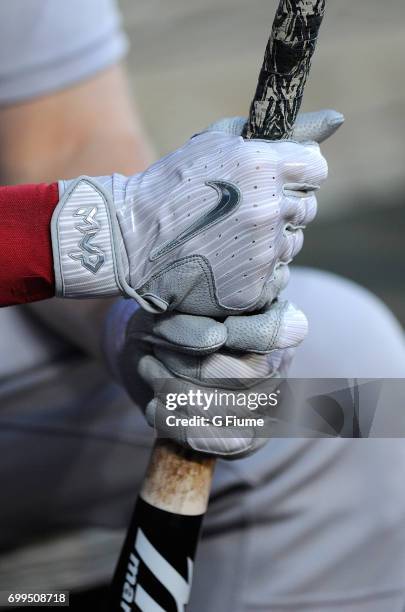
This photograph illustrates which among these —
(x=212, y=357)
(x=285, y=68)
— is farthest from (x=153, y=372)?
(x=285, y=68)

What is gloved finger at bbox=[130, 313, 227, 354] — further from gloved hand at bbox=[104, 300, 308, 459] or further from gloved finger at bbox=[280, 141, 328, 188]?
→ gloved finger at bbox=[280, 141, 328, 188]

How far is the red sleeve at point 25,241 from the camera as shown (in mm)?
701

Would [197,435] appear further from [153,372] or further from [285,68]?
[285,68]

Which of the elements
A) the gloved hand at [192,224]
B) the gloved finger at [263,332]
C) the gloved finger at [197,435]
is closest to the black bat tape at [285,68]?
the gloved hand at [192,224]

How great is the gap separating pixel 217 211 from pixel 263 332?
110mm

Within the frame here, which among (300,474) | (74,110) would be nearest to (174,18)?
(74,110)

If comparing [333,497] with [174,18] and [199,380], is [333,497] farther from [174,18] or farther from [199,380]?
[174,18]

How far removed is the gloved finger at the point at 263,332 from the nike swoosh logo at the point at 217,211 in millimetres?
84

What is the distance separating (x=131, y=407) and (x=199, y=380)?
0.40 m

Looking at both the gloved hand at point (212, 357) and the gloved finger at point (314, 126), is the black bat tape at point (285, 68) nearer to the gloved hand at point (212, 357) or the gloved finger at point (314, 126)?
the gloved finger at point (314, 126)

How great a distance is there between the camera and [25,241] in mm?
703

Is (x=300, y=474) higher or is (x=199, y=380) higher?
(x=199, y=380)

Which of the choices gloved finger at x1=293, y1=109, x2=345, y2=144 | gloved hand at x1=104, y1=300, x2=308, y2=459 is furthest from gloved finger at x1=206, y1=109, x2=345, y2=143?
gloved hand at x1=104, y1=300, x2=308, y2=459

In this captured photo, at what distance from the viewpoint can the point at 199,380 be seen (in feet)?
2.57
